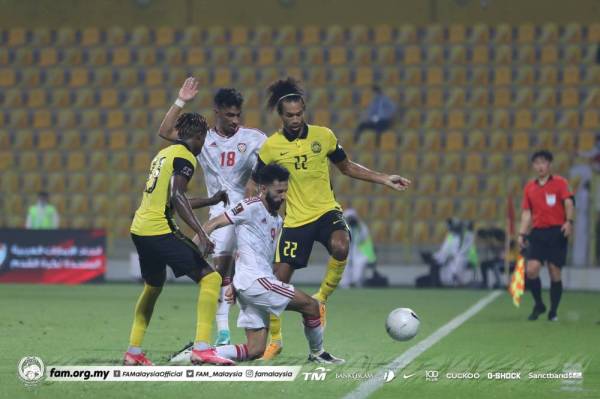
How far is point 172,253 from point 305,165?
5.27 feet

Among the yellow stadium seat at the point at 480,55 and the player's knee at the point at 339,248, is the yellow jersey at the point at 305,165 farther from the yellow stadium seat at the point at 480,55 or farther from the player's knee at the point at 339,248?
the yellow stadium seat at the point at 480,55

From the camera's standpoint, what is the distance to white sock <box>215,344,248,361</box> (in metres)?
8.04

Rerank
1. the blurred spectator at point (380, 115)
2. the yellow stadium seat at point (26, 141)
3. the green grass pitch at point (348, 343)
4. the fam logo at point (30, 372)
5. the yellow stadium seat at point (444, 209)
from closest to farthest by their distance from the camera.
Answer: the green grass pitch at point (348, 343)
the fam logo at point (30, 372)
the yellow stadium seat at point (444, 209)
the blurred spectator at point (380, 115)
the yellow stadium seat at point (26, 141)

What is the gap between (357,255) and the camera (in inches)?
820

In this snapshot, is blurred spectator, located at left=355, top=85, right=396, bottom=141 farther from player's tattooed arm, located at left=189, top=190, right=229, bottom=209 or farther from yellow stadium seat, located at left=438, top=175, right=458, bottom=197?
player's tattooed arm, located at left=189, top=190, right=229, bottom=209

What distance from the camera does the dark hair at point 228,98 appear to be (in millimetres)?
9398

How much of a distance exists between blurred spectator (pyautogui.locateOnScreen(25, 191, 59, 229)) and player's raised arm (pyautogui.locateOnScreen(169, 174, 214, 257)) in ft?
48.9

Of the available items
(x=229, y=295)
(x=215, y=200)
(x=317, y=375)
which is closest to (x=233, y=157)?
(x=215, y=200)

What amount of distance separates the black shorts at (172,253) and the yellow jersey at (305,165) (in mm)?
1347

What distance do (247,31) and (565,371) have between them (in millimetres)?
17259

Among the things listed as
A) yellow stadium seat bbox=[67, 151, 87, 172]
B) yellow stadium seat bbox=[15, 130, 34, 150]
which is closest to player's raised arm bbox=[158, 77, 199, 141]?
yellow stadium seat bbox=[67, 151, 87, 172]

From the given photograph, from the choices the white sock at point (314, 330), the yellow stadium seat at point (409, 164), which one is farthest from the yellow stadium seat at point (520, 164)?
the white sock at point (314, 330)

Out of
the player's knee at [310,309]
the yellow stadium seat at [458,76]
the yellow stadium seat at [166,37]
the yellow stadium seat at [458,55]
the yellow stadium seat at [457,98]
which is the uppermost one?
the yellow stadium seat at [166,37]

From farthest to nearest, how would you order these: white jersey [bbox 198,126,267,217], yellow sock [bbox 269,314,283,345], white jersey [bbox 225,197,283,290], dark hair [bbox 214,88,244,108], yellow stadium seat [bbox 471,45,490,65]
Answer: yellow stadium seat [bbox 471,45,490,65]
white jersey [bbox 198,126,267,217]
dark hair [bbox 214,88,244,108]
yellow sock [bbox 269,314,283,345]
white jersey [bbox 225,197,283,290]
